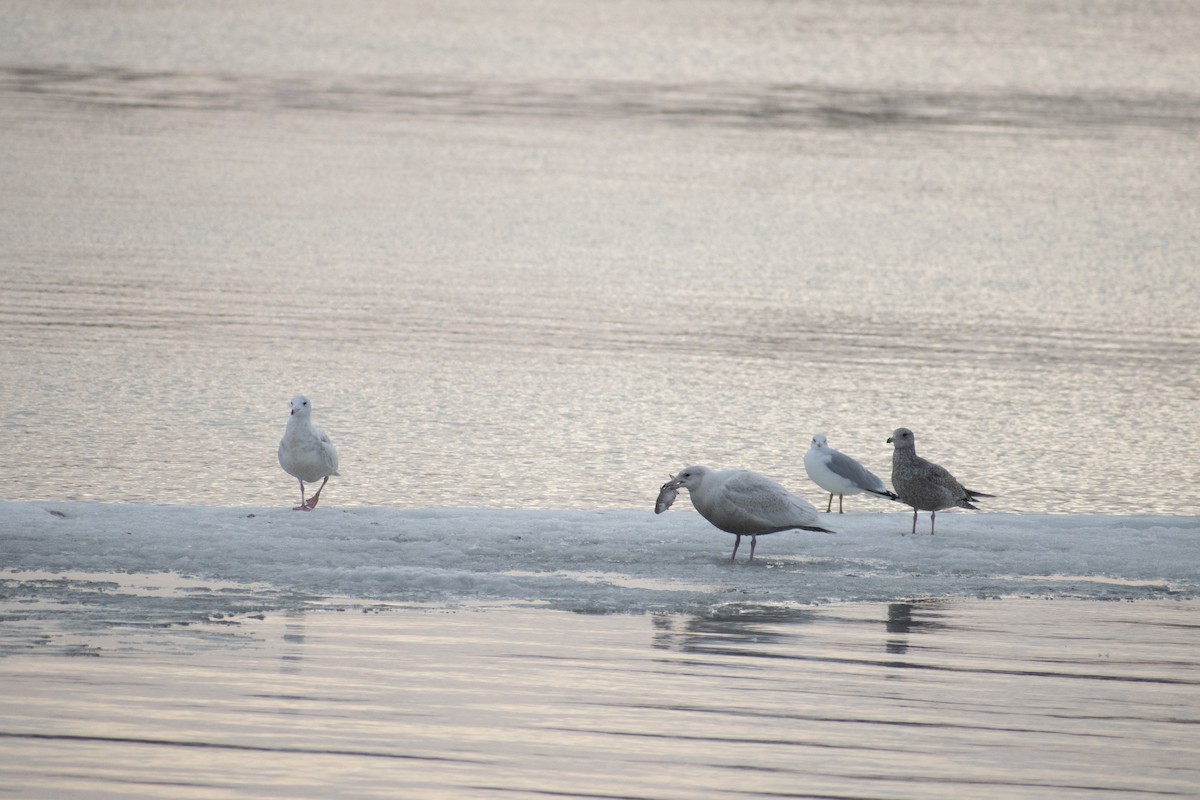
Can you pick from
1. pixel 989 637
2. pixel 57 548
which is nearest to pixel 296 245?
pixel 57 548

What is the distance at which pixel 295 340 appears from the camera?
18516 mm

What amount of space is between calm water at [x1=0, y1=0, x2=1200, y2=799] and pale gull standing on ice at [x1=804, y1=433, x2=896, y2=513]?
6.54 ft

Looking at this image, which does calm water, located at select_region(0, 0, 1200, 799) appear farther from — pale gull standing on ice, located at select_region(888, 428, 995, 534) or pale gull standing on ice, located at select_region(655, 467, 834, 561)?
pale gull standing on ice, located at select_region(888, 428, 995, 534)

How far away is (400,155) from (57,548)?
75.6ft

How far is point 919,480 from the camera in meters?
10.1

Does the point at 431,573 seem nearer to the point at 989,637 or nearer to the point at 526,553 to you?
the point at 526,553

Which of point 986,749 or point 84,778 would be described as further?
point 986,749

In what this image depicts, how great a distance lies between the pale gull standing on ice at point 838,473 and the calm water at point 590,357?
199cm

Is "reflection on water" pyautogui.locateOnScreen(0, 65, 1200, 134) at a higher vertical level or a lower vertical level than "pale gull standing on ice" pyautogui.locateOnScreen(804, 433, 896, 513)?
higher

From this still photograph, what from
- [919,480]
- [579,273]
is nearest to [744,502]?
[919,480]

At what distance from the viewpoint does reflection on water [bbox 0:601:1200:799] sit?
6285 millimetres

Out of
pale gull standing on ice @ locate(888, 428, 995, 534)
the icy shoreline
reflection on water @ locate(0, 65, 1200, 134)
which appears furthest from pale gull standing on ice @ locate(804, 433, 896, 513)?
reflection on water @ locate(0, 65, 1200, 134)

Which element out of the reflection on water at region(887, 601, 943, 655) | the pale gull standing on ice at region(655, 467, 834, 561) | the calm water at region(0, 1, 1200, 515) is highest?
the calm water at region(0, 1, 1200, 515)

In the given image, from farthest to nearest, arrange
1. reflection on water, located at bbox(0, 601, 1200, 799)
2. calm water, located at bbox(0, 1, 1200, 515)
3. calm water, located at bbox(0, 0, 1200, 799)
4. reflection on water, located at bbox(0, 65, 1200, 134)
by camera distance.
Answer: reflection on water, located at bbox(0, 65, 1200, 134) < calm water, located at bbox(0, 1, 1200, 515) < calm water, located at bbox(0, 0, 1200, 799) < reflection on water, located at bbox(0, 601, 1200, 799)
